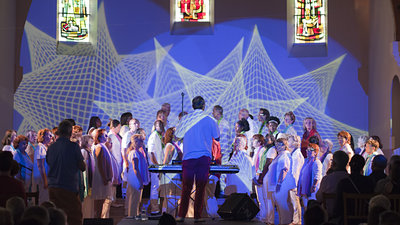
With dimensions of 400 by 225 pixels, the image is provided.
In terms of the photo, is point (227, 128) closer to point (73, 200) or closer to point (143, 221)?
point (143, 221)

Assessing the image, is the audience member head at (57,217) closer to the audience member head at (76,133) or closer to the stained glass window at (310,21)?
the audience member head at (76,133)

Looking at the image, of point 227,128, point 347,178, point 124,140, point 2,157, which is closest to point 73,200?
point 2,157

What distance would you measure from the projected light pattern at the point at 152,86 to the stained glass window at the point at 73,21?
0.36 metres

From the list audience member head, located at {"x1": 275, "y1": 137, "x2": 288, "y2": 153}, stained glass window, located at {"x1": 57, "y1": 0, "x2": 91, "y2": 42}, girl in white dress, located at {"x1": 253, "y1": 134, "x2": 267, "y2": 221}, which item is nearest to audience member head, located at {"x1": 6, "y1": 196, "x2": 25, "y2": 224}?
audience member head, located at {"x1": 275, "y1": 137, "x2": 288, "y2": 153}

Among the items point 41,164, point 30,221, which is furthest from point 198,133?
point 30,221

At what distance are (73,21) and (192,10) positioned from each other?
2.86 metres

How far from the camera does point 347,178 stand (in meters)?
6.76

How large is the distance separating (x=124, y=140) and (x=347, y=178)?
20.4 ft

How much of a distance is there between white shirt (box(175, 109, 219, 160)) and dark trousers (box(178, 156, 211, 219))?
87 mm

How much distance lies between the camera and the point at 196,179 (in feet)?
29.6

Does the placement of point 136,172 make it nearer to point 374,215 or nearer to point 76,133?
point 76,133

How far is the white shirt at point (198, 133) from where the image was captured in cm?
901

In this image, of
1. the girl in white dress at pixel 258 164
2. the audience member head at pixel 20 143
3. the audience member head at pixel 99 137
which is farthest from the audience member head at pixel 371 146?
the audience member head at pixel 20 143

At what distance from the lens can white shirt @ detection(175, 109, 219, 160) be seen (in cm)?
901
